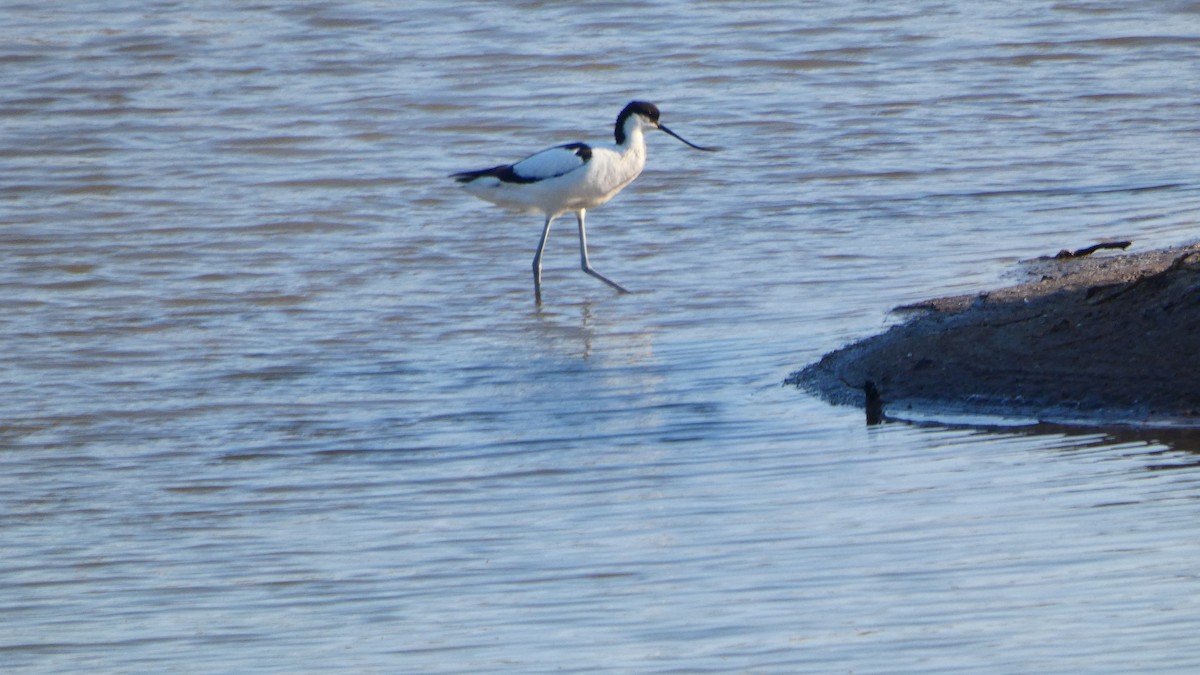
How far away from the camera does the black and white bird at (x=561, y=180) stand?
1006cm

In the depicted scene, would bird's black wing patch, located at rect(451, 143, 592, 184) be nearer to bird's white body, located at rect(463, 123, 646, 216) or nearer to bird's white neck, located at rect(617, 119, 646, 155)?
bird's white body, located at rect(463, 123, 646, 216)

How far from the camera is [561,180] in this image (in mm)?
10031

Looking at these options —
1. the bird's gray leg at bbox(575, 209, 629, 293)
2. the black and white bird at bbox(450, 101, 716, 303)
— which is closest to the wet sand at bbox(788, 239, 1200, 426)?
the bird's gray leg at bbox(575, 209, 629, 293)

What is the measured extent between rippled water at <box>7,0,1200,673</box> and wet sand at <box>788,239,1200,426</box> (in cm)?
25

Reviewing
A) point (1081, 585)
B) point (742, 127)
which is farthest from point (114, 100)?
point (1081, 585)

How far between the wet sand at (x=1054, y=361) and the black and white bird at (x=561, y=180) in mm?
3603

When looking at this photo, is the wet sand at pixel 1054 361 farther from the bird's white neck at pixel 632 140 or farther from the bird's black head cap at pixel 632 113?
the bird's black head cap at pixel 632 113

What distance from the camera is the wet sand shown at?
5.62 metres

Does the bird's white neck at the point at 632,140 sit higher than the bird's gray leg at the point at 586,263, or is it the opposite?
the bird's white neck at the point at 632,140

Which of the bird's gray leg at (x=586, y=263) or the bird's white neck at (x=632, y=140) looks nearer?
the bird's gray leg at (x=586, y=263)

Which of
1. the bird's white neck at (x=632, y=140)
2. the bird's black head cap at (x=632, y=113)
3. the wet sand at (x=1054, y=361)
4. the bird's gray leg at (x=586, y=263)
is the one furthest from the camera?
the bird's black head cap at (x=632, y=113)

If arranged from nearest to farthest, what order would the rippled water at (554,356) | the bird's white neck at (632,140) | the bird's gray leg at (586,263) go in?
the rippled water at (554,356), the bird's gray leg at (586,263), the bird's white neck at (632,140)

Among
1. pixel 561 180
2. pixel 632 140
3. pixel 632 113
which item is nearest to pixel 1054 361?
pixel 561 180

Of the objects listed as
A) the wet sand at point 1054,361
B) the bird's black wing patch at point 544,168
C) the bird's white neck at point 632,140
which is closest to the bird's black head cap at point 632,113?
the bird's white neck at point 632,140
